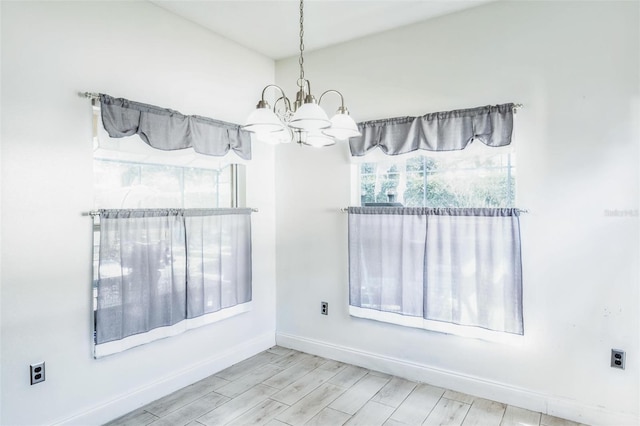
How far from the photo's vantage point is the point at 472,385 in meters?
2.87

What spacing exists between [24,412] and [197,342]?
1.21 metres

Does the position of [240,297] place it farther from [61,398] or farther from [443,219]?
[443,219]

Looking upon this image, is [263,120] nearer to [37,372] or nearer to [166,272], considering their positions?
[166,272]

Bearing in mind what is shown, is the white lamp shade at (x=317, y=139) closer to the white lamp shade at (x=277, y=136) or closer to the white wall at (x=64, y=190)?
the white lamp shade at (x=277, y=136)

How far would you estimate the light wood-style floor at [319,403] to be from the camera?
2.54 meters

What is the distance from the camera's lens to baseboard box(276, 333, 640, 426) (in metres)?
2.46

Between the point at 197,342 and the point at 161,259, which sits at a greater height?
the point at 161,259

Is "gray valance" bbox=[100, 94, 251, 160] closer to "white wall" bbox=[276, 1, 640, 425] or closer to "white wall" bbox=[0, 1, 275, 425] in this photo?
Answer: "white wall" bbox=[0, 1, 275, 425]

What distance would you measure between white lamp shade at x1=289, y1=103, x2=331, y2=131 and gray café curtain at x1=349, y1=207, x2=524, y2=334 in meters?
1.56

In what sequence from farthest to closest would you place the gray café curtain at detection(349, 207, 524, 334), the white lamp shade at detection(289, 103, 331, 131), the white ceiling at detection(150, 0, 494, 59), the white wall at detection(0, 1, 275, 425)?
the white ceiling at detection(150, 0, 494, 59)
the gray café curtain at detection(349, 207, 524, 334)
the white wall at detection(0, 1, 275, 425)
the white lamp shade at detection(289, 103, 331, 131)

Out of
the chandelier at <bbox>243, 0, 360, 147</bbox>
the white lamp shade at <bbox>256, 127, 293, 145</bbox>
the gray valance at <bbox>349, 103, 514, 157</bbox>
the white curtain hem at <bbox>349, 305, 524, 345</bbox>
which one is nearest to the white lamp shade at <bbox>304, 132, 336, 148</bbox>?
→ the chandelier at <bbox>243, 0, 360, 147</bbox>

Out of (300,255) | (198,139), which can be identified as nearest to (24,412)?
(198,139)

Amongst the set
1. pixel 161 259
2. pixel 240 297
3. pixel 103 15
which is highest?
pixel 103 15

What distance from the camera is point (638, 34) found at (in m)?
2.33
